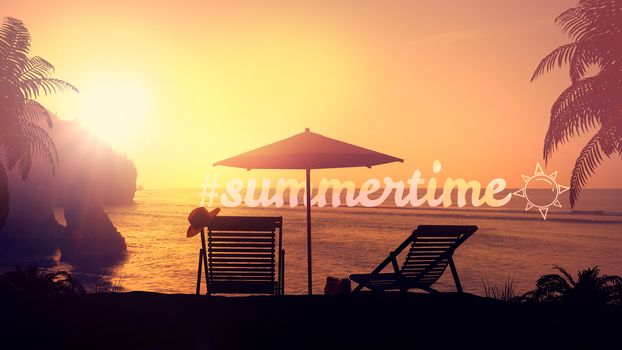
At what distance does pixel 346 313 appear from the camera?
538 centimetres

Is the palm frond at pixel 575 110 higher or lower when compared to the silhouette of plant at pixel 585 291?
higher

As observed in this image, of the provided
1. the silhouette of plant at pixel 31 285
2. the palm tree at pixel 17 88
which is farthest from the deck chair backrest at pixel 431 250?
the palm tree at pixel 17 88

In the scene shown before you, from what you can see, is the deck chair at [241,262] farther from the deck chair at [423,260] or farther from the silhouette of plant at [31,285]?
the silhouette of plant at [31,285]

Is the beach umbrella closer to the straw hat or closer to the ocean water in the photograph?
the straw hat

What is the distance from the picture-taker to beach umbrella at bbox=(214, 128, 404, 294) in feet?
25.3

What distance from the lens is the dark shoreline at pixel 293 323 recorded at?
450 cm

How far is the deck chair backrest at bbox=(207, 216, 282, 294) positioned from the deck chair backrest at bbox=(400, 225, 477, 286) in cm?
177

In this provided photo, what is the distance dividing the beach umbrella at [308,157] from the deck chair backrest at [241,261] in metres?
0.95

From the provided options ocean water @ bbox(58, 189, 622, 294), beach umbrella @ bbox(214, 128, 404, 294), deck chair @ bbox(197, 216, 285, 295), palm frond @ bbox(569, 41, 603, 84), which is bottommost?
ocean water @ bbox(58, 189, 622, 294)

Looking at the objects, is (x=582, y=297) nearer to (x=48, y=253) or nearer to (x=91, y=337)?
(x=91, y=337)

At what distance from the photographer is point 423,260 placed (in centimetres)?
716

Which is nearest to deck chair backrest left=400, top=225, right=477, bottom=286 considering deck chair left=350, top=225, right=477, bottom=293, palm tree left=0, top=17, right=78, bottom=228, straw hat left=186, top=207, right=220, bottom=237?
deck chair left=350, top=225, right=477, bottom=293

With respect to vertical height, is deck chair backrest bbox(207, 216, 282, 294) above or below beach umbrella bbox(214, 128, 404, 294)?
below

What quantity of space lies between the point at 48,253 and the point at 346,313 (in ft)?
137
